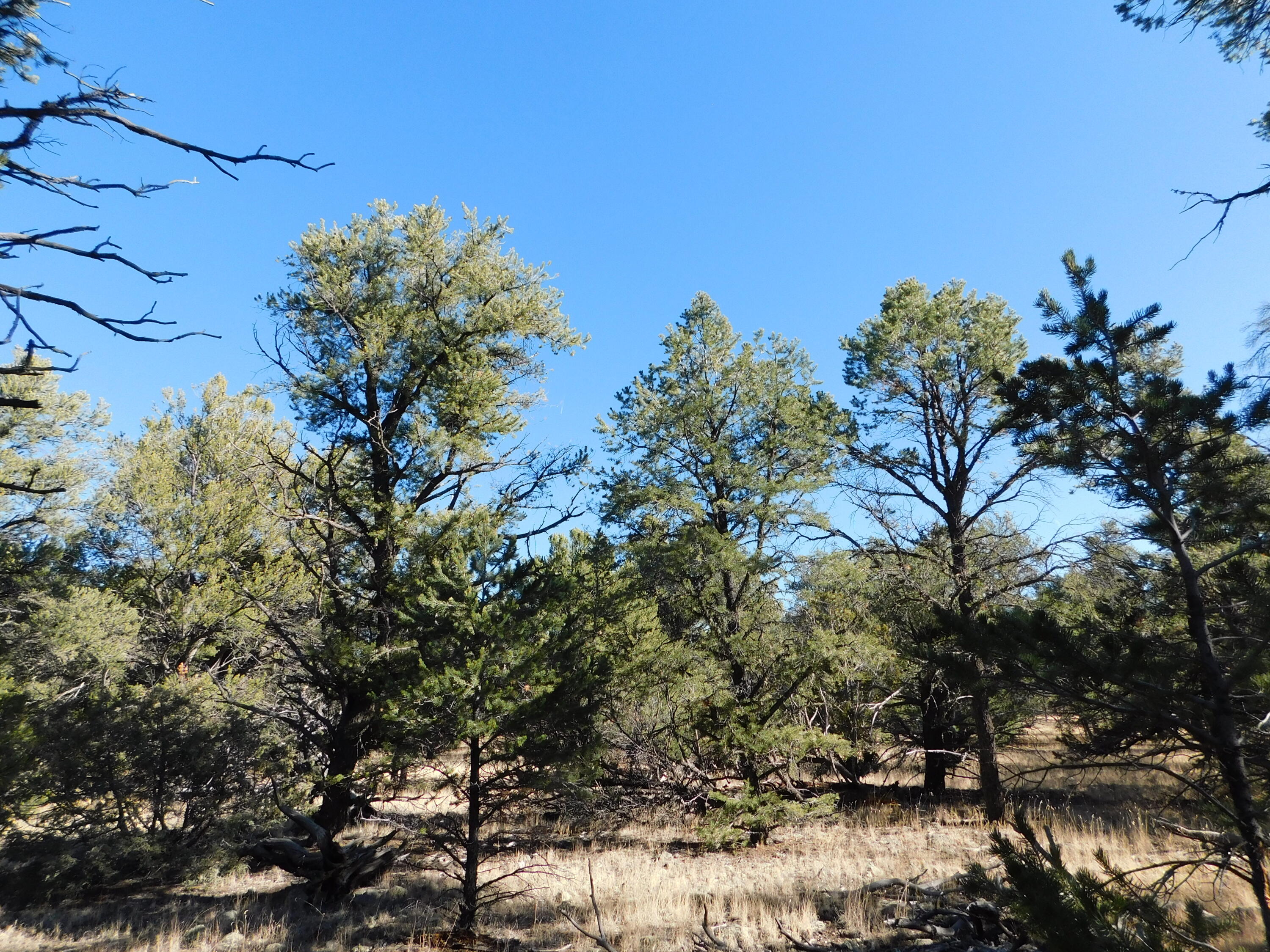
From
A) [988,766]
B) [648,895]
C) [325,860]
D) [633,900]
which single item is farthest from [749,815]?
[325,860]

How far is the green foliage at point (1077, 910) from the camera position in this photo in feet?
8.97

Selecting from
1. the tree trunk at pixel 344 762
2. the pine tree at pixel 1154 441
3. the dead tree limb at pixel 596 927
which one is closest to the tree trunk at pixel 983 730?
the pine tree at pixel 1154 441

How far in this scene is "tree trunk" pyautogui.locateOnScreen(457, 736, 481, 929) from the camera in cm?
768

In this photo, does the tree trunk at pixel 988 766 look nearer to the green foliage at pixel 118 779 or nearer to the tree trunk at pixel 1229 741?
the tree trunk at pixel 1229 741

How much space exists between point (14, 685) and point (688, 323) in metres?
→ 15.8

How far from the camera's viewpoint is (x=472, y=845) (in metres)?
7.81

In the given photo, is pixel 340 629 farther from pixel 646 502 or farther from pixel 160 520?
pixel 160 520

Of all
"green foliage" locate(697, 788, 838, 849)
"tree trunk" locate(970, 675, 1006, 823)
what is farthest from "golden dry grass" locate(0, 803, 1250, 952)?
"tree trunk" locate(970, 675, 1006, 823)

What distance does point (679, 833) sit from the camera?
13836 mm

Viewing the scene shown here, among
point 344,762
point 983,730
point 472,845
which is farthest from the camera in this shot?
point 983,730

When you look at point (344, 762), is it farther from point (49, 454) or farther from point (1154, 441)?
point (49, 454)

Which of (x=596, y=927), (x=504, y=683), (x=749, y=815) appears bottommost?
(x=596, y=927)

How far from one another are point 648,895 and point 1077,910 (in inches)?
287

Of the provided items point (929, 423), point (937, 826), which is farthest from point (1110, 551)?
point (937, 826)
